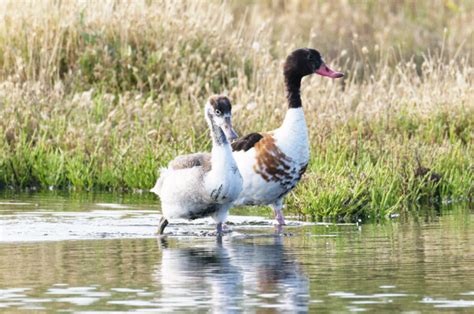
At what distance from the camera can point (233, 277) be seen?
353 inches

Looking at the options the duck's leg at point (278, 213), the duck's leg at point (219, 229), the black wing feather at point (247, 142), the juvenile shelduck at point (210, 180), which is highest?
the black wing feather at point (247, 142)

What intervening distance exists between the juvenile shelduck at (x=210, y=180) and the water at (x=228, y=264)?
0.90 feet

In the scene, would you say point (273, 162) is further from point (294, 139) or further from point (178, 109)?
point (178, 109)

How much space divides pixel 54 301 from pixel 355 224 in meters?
4.85

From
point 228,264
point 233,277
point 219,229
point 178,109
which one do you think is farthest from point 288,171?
point 178,109

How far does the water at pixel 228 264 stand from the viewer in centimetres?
797

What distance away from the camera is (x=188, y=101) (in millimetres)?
17141

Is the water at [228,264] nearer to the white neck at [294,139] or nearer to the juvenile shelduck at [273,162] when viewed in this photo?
the juvenile shelduck at [273,162]

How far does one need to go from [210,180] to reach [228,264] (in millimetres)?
1348

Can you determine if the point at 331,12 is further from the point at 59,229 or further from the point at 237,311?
the point at 237,311

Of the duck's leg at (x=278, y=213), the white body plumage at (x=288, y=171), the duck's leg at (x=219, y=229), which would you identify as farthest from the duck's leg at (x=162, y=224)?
the duck's leg at (x=278, y=213)

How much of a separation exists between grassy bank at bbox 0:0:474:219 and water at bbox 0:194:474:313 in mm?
1074

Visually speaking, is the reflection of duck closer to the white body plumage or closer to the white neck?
the white body plumage

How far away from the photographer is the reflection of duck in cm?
796
